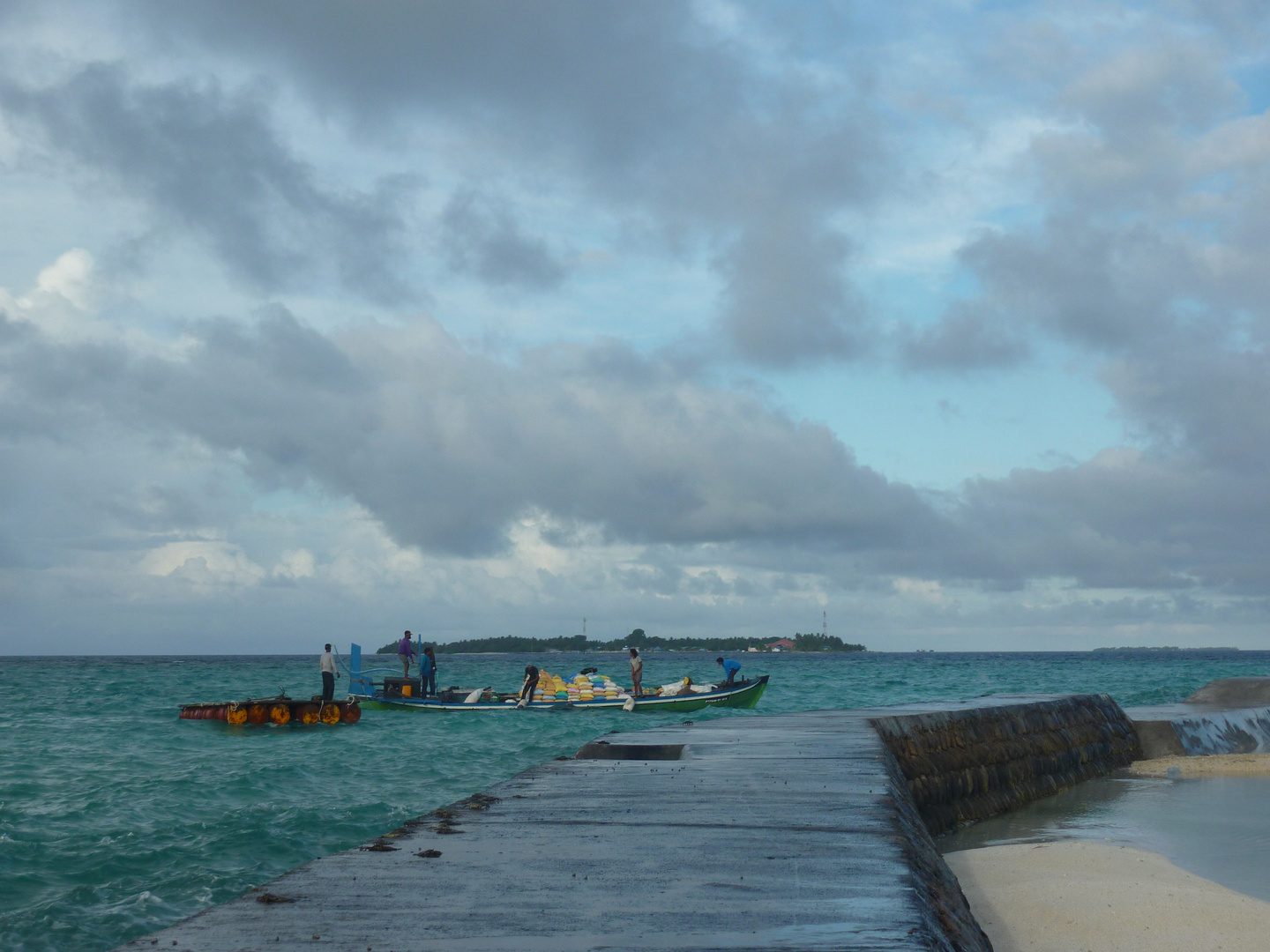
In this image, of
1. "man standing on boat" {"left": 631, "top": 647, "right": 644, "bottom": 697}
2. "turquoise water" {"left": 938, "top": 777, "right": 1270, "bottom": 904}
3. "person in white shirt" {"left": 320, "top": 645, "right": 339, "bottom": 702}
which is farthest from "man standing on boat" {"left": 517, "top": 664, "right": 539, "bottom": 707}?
"turquoise water" {"left": 938, "top": 777, "right": 1270, "bottom": 904}

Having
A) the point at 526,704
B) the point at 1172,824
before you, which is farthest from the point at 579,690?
the point at 1172,824

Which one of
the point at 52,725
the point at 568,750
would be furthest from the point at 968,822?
the point at 52,725

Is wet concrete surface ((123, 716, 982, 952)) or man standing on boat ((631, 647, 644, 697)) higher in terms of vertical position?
wet concrete surface ((123, 716, 982, 952))

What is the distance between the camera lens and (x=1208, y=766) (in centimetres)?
1394

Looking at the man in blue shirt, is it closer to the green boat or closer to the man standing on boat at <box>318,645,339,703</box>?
the green boat

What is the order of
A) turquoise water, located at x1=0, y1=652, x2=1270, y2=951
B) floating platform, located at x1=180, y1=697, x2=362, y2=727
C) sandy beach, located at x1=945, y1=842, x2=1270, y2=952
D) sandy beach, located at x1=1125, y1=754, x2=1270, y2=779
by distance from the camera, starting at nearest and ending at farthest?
sandy beach, located at x1=945, y1=842, x2=1270, y2=952 < turquoise water, located at x1=0, y1=652, x2=1270, y2=951 < sandy beach, located at x1=1125, y1=754, x2=1270, y2=779 < floating platform, located at x1=180, y1=697, x2=362, y2=727

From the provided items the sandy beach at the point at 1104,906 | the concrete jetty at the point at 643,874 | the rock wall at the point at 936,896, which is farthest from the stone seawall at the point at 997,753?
the rock wall at the point at 936,896

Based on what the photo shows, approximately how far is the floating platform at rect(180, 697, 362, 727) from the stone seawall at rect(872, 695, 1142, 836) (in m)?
18.5

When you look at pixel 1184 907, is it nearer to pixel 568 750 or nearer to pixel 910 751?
pixel 910 751

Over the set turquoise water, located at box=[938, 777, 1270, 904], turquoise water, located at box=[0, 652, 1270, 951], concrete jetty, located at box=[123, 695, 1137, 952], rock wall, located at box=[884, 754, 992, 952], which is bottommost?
turquoise water, located at box=[0, 652, 1270, 951]

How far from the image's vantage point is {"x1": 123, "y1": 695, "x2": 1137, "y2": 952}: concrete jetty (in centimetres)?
305

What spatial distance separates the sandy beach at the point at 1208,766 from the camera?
13328 millimetres

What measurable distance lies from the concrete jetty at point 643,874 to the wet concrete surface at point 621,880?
0.04 ft

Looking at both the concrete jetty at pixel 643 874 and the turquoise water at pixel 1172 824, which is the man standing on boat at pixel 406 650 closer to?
the turquoise water at pixel 1172 824
